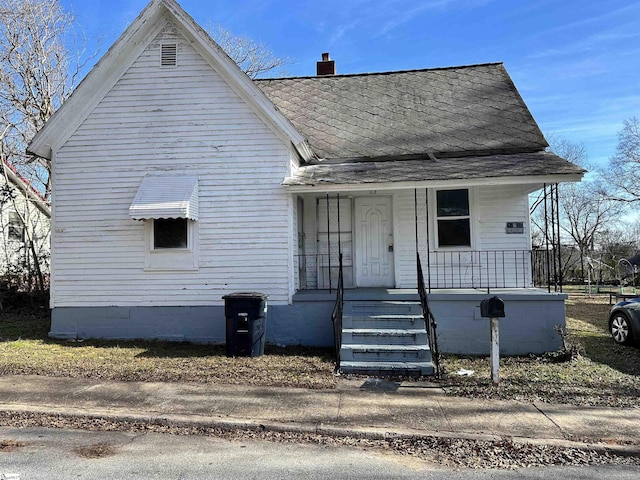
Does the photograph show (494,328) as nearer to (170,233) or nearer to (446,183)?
(446,183)

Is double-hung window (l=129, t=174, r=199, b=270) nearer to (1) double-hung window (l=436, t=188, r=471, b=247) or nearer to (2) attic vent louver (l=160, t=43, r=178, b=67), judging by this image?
(2) attic vent louver (l=160, t=43, r=178, b=67)

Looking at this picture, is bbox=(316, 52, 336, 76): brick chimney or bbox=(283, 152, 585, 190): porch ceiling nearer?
bbox=(283, 152, 585, 190): porch ceiling

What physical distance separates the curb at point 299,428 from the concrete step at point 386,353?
8.02ft

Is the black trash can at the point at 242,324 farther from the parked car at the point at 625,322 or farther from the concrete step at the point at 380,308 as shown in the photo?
the parked car at the point at 625,322

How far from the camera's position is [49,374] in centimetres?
699

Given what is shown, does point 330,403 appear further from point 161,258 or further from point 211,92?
point 211,92

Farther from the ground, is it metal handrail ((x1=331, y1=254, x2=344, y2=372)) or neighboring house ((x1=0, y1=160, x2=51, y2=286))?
neighboring house ((x1=0, y1=160, x2=51, y2=286))

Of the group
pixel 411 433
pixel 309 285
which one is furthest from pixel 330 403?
pixel 309 285

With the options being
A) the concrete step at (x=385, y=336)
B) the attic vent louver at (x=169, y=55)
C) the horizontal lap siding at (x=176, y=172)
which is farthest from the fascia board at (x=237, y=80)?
the concrete step at (x=385, y=336)

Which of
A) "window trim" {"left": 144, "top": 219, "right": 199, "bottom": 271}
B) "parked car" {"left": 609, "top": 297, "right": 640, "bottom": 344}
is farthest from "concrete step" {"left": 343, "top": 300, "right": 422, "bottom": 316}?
"parked car" {"left": 609, "top": 297, "right": 640, "bottom": 344}

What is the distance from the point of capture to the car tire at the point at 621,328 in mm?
9352

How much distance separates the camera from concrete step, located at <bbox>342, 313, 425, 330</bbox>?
26.3ft

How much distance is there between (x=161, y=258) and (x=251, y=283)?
1934 millimetres

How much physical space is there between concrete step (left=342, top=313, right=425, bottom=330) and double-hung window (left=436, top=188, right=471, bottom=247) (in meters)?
2.65
